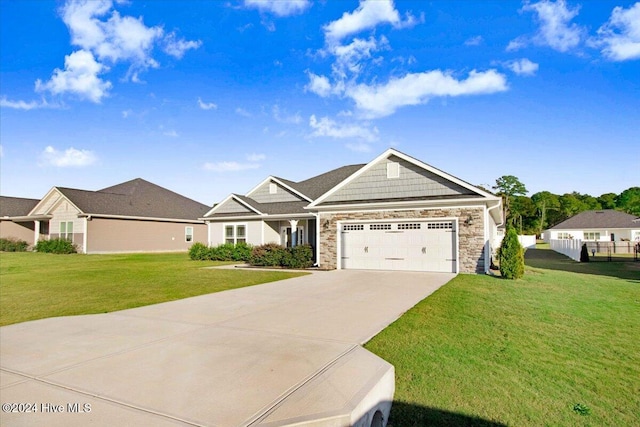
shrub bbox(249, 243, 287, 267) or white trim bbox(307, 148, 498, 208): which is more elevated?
white trim bbox(307, 148, 498, 208)

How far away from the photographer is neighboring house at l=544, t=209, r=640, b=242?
143 ft

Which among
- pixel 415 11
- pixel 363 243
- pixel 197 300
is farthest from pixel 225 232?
pixel 415 11

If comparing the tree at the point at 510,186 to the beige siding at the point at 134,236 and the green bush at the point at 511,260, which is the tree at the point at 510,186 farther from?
the green bush at the point at 511,260

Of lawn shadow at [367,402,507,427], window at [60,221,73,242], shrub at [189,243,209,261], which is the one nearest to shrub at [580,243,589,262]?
shrub at [189,243,209,261]

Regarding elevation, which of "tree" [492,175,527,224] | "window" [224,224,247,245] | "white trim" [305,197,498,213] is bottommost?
"window" [224,224,247,245]

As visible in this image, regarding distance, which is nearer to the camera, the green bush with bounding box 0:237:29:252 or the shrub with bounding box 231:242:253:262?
the shrub with bounding box 231:242:253:262

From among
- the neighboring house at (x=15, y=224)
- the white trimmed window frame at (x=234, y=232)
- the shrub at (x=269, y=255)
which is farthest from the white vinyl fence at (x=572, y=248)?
the neighboring house at (x=15, y=224)

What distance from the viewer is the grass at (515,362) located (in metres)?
3.65

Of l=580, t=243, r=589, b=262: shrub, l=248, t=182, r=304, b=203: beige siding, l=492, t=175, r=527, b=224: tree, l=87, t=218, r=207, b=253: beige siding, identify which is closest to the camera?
l=580, t=243, r=589, b=262: shrub

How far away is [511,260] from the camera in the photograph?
13.0 meters

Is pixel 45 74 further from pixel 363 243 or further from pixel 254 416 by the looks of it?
pixel 254 416

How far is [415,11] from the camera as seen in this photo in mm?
14078

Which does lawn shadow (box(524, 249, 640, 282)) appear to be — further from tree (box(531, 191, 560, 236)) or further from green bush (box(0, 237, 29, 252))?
tree (box(531, 191, 560, 236))

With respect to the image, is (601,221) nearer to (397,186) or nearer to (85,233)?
(397,186)
